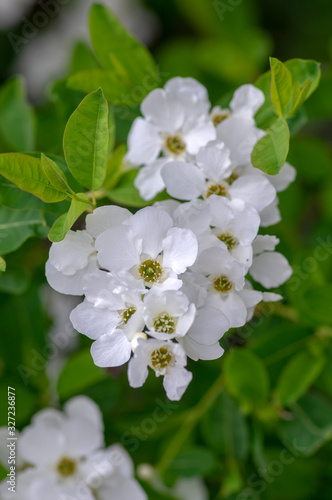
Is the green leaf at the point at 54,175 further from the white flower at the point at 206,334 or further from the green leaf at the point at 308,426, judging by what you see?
the green leaf at the point at 308,426

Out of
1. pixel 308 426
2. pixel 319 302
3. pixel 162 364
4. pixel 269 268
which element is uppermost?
pixel 162 364

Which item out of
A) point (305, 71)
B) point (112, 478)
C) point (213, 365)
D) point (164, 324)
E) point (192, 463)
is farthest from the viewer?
point (213, 365)

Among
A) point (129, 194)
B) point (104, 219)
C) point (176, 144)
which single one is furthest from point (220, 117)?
point (104, 219)

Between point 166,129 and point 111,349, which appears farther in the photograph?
point 166,129

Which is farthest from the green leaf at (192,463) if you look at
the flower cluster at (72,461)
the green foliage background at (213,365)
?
the flower cluster at (72,461)

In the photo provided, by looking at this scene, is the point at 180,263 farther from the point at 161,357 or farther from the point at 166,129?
the point at 166,129

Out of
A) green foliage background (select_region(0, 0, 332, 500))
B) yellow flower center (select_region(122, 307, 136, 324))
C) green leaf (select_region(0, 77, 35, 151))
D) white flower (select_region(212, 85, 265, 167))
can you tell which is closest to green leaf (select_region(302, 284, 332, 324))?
green foliage background (select_region(0, 0, 332, 500))
